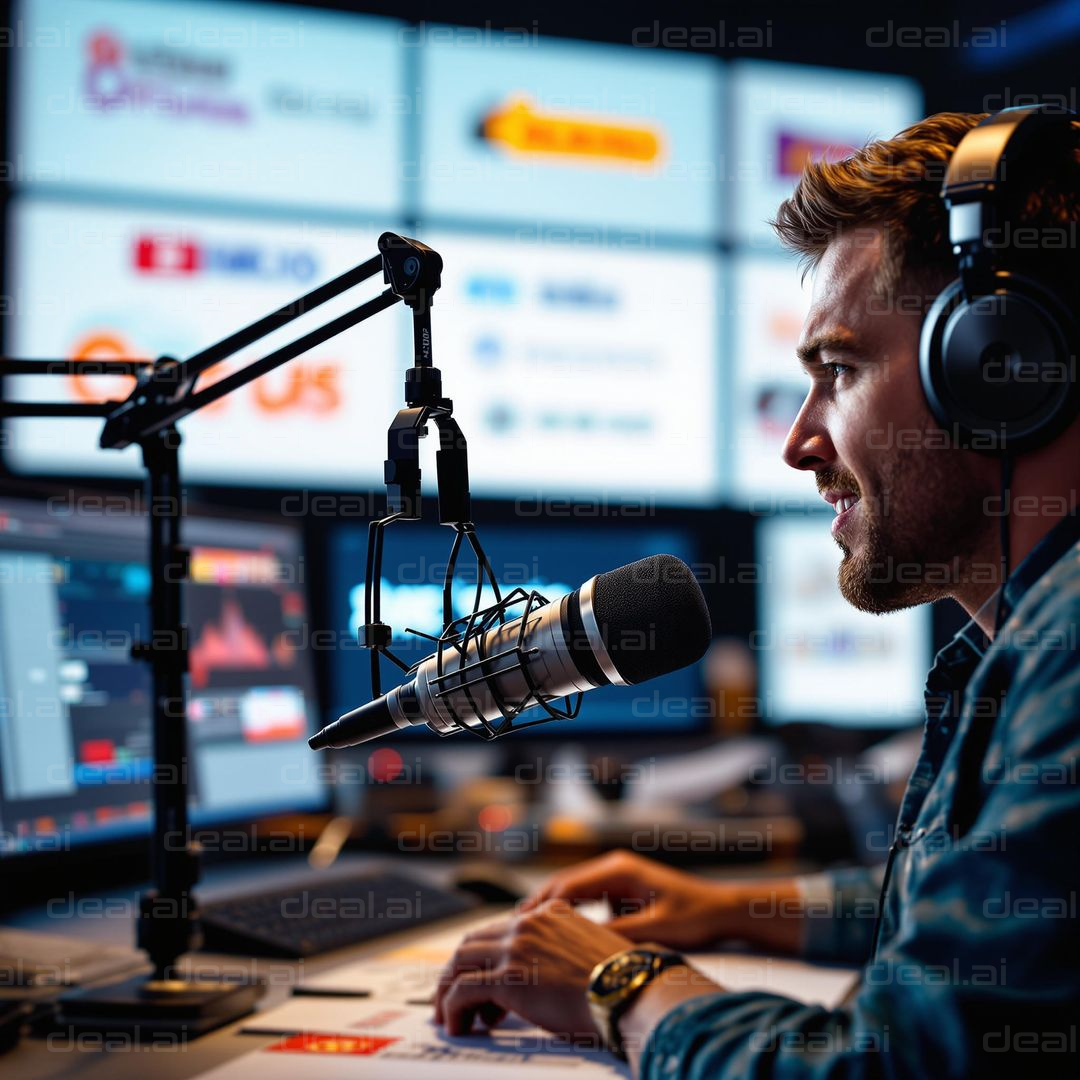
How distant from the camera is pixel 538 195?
213cm

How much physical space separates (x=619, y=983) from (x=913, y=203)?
56 centimetres

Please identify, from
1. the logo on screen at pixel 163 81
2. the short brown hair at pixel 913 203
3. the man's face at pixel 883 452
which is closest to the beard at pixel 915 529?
the man's face at pixel 883 452

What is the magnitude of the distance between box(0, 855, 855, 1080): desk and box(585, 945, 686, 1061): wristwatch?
172 millimetres

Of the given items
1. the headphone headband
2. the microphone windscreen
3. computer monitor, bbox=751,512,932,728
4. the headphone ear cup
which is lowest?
computer monitor, bbox=751,512,932,728

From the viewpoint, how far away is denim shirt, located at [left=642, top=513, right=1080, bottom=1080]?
518mm

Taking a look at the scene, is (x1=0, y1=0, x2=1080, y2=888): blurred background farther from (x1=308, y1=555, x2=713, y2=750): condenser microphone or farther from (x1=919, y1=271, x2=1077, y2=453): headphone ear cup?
(x1=919, y1=271, x2=1077, y2=453): headphone ear cup

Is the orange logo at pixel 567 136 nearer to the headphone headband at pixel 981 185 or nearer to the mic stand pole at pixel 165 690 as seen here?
the mic stand pole at pixel 165 690

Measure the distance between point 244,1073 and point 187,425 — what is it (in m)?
1.33

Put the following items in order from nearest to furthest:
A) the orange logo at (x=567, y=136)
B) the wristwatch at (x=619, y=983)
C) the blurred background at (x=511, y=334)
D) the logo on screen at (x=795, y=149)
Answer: the wristwatch at (x=619, y=983)
the blurred background at (x=511, y=334)
the orange logo at (x=567, y=136)
the logo on screen at (x=795, y=149)

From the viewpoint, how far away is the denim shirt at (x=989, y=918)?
1.70 feet

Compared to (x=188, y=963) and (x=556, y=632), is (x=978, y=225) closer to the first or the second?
(x=556, y=632)

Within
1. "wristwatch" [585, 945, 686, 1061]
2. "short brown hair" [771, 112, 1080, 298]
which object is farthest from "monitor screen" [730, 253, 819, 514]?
"wristwatch" [585, 945, 686, 1061]

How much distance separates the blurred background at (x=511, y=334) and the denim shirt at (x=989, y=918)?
1.08 metres

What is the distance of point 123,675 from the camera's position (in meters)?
1.28
